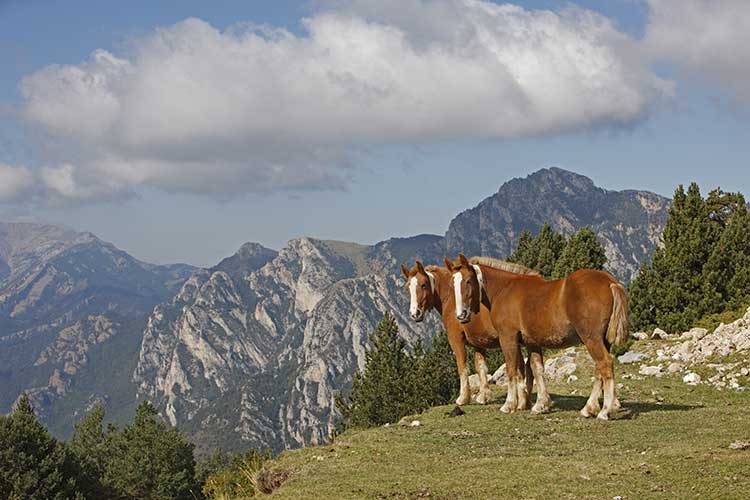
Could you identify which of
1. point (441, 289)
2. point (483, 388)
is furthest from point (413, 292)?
point (483, 388)

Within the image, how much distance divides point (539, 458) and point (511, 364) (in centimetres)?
470

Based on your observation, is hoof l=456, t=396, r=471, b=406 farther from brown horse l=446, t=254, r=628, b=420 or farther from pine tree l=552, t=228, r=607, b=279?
pine tree l=552, t=228, r=607, b=279

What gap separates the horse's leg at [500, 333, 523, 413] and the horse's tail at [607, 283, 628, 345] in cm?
244

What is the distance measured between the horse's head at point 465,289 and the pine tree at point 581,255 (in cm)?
3143

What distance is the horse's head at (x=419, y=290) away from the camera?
59.8ft

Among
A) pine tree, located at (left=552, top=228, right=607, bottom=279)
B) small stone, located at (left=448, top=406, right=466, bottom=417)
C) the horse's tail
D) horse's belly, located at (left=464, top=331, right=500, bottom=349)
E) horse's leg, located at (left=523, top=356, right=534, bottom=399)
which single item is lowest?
small stone, located at (left=448, top=406, right=466, bottom=417)

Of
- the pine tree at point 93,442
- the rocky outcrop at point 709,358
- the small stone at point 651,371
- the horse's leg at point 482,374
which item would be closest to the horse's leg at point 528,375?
the horse's leg at point 482,374

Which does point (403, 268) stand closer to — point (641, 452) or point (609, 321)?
point (609, 321)

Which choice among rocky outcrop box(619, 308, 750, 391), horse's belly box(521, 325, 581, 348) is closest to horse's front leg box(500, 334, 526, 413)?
horse's belly box(521, 325, 581, 348)

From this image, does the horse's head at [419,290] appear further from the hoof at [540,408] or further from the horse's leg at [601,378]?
the horse's leg at [601,378]

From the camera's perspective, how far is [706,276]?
38.1m

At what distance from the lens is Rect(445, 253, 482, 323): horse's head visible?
1634cm

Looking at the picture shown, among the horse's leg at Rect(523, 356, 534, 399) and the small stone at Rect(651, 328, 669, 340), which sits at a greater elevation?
the horse's leg at Rect(523, 356, 534, 399)

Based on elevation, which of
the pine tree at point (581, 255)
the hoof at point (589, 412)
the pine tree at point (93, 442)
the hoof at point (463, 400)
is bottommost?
the pine tree at point (93, 442)
